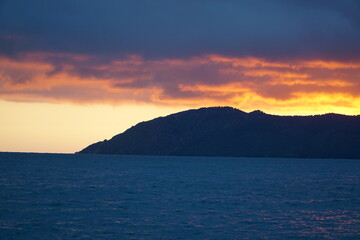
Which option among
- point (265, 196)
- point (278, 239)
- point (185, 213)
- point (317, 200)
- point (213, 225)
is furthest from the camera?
point (265, 196)

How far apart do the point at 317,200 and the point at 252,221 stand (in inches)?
938

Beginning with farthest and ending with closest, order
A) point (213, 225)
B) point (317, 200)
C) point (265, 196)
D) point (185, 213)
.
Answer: point (265, 196)
point (317, 200)
point (185, 213)
point (213, 225)

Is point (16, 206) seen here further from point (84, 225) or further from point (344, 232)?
point (344, 232)

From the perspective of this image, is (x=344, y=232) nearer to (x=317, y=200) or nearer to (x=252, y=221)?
(x=252, y=221)

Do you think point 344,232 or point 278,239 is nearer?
point 278,239

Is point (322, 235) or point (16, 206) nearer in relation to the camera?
point (322, 235)

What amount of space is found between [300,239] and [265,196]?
33247mm

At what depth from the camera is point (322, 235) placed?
38.5 meters

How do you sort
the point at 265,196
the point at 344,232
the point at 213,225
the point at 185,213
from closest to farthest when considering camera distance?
1. the point at 344,232
2. the point at 213,225
3. the point at 185,213
4. the point at 265,196

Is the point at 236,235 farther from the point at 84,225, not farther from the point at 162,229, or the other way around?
the point at 84,225

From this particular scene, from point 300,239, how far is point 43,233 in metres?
20.4

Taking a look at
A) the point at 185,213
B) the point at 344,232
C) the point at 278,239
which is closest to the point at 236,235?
the point at 278,239

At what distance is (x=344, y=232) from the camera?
39.7 metres

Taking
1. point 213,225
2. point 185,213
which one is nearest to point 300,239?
point 213,225
